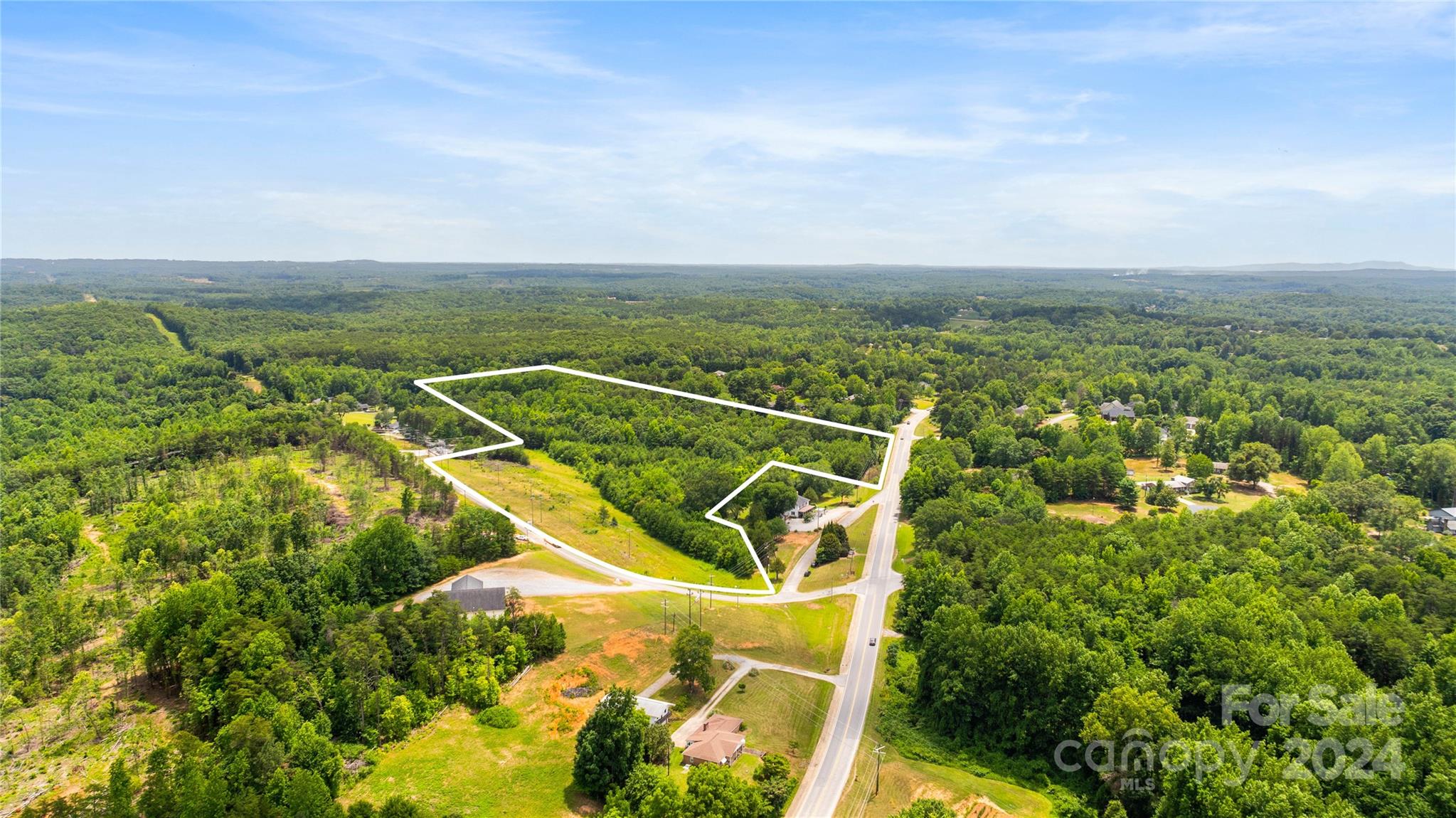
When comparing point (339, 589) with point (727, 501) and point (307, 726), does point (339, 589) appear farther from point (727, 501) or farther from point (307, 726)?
point (727, 501)

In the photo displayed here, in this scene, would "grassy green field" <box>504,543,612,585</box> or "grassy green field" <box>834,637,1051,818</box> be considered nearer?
"grassy green field" <box>834,637,1051,818</box>

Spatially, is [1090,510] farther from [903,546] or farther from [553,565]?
[553,565]

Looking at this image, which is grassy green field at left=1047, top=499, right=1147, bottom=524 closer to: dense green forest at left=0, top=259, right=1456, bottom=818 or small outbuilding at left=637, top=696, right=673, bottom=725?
dense green forest at left=0, top=259, right=1456, bottom=818

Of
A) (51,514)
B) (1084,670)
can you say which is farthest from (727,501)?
(51,514)

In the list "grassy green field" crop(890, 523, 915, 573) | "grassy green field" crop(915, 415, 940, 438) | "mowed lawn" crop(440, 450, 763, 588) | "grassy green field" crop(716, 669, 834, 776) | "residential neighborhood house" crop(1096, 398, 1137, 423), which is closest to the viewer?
"grassy green field" crop(716, 669, 834, 776)

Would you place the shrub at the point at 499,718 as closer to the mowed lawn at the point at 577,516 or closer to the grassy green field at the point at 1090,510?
the mowed lawn at the point at 577,516

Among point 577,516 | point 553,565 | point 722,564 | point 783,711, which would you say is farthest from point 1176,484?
point 553,565

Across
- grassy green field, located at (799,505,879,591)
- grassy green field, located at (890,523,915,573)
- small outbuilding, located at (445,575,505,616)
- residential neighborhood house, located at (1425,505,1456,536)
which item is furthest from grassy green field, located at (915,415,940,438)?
small outbuilding, located at (445,575,505,616)

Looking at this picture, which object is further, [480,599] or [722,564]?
[722,564]
